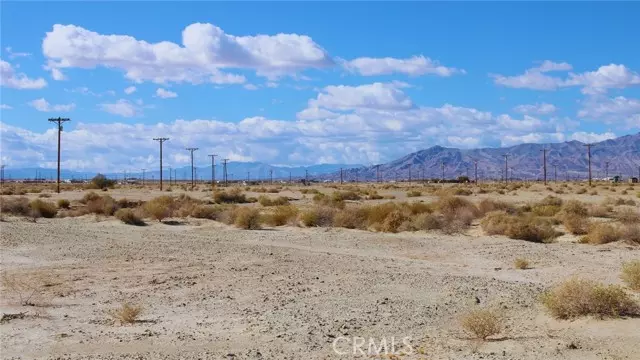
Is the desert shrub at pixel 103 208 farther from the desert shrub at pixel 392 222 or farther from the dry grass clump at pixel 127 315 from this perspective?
the dry grass clump at pixel 127 315

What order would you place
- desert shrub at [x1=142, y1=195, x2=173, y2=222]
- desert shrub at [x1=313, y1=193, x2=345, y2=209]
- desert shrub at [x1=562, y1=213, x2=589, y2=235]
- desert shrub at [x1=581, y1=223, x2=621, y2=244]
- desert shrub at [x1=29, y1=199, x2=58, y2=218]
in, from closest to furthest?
desert shrub at [x1=581, y1=223, x2=621, y2=244] → desert shrub at [x1=562, y1=213, x2=589, y2=235] → desert shrub at [x1=142, y1=195, x2=173, y2=222] → desert shrub at [x1=29, y1=199, x2=58, y2=218] → desert shrub at [x1=313, y1=193, x2=345, y2=209]

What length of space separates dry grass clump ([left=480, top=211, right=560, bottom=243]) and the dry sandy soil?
30.4 inches

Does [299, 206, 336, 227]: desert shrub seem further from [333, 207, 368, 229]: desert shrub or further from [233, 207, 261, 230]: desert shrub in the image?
[233, 207, 261, 230]: desert shrub

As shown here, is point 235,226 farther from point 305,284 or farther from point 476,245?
point 305,284

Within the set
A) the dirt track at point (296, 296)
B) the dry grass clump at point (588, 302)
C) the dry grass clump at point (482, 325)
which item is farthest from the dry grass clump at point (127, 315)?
the dry grass clump at point (588, 302)

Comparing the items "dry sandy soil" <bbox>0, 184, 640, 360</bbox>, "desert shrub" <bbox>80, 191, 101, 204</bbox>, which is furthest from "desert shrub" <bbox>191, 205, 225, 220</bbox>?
"desert shrub" <bbox>80, 191, 101, 204</bbox>

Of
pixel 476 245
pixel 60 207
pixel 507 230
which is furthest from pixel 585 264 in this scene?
pixel 60 207

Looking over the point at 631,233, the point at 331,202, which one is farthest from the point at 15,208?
the point at 631,233

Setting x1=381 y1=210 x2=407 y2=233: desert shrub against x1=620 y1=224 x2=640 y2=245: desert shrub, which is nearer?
x1=620 y1=224 x2=640 y2=245: desert shrub

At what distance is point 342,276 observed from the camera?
1930 centimetres

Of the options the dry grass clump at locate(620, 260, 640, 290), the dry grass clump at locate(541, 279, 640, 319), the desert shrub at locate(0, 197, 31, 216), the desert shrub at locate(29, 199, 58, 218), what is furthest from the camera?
the desert shrub at locate(29, 199, 58, 218)

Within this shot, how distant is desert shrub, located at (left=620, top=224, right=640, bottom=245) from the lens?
1022 inches

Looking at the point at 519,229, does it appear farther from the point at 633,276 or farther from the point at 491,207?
the point at 491,207

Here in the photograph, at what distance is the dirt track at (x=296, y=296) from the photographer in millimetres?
11734
